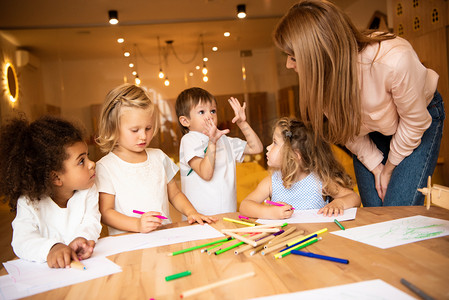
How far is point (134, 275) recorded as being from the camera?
83 cm

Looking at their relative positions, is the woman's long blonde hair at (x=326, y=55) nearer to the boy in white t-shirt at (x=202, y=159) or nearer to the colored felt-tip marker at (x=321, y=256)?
the boy in white t-shirt at (x=202, y=159)

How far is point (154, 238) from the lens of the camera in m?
1.12

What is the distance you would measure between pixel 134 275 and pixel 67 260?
223 mm

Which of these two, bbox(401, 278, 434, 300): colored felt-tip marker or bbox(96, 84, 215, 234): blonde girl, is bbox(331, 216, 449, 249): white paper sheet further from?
bbox(96, 84, 215, 234): blonde girl

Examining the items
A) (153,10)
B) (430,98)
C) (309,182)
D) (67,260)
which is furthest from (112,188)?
(153,10)

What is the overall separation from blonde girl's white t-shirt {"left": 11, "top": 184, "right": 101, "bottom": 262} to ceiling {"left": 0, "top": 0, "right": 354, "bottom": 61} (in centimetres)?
351

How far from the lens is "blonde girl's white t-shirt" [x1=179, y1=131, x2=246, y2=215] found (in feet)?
6.13

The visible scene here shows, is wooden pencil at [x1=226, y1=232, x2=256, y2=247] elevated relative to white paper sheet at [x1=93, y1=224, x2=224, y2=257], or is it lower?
elevated

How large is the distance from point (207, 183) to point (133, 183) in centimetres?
46

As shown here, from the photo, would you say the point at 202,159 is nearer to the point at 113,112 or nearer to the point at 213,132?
the point at 213,132

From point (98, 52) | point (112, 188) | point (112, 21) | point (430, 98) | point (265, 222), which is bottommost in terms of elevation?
point (265, 222)

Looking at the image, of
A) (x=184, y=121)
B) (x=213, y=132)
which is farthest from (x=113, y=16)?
(x=213, y=132)

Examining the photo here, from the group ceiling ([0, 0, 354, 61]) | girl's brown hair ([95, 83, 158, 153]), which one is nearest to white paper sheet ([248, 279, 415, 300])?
girl's brown hair ([95, 83, 158, 153])

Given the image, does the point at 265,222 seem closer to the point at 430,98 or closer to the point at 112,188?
the point at 112,188
